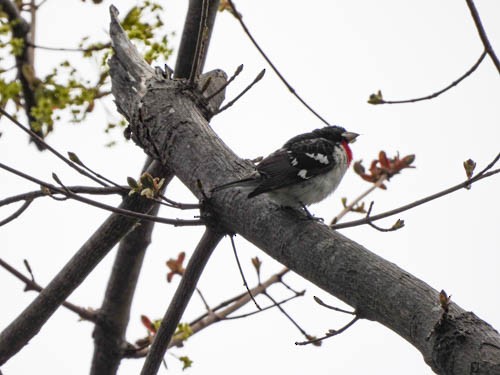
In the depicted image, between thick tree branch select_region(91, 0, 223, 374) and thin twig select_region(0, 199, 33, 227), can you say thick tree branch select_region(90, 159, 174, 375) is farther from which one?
thin twig select_region(0, 199, 33, 227)

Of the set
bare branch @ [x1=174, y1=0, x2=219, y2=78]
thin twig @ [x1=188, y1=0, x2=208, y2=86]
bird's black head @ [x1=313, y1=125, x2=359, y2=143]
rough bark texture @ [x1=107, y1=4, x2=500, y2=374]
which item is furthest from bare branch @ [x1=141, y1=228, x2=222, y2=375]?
bird's black head @ [x1=313, y1=125, x2=359, y2=143]

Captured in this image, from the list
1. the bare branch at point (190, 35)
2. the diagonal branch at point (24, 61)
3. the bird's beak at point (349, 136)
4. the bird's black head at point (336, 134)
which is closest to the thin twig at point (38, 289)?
the diagonal branch at point (24, 61)

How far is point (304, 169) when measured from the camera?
4.94 m

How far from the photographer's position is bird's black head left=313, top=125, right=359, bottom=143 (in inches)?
227

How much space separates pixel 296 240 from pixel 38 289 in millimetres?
2012

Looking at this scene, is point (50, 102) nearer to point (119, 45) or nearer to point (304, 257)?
point (119, 45)

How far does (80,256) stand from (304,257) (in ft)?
6.08

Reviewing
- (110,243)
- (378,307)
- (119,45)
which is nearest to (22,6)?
(119,45)

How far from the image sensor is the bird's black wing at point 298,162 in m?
4.62

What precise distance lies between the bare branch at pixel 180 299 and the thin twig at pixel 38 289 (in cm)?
100

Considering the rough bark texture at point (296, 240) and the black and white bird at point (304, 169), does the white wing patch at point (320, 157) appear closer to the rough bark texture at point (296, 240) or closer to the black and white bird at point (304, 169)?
the black and white bird at point (304, 169)

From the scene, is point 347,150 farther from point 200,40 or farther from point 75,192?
point 75,192

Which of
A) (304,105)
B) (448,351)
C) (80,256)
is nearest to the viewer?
(448,351)

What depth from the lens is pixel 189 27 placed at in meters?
5.17
